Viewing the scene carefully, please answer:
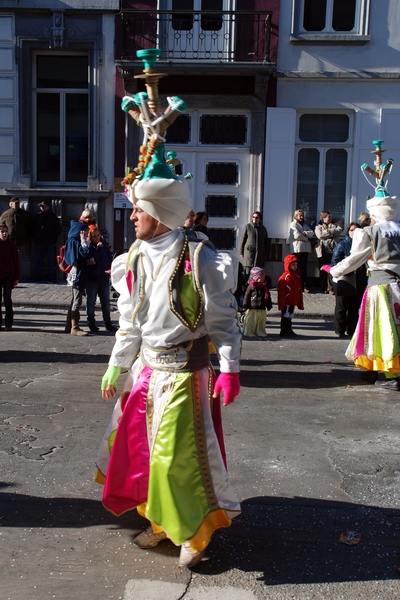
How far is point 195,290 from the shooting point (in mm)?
3455

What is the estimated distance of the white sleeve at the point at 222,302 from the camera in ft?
11.2

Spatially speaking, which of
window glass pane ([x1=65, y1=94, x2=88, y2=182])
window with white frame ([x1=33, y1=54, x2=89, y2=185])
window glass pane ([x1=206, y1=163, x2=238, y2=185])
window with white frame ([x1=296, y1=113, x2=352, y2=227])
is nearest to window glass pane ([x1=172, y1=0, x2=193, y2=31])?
window with white frame ([x1=33, y1=54, x2=89, y2=185])

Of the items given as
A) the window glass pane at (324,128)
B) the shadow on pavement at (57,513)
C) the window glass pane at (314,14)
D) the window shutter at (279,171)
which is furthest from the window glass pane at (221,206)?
the shadow on pavement at (57,513)

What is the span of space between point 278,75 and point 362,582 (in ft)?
43.9

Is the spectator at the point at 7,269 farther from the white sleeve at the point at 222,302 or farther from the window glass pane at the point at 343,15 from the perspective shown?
the window glass pane at the point at 343,15

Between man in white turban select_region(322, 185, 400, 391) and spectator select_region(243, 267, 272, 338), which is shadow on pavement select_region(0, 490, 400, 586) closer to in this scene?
man in white turban select_region(322, 185, 400, 391)

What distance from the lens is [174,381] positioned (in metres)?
3.49

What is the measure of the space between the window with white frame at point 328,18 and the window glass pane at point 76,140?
17.2ft

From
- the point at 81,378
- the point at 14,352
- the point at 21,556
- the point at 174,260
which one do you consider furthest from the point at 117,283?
the point at 14,352

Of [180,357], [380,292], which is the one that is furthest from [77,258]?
[180,357]

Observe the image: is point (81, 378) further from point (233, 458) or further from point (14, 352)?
point (233, 458)

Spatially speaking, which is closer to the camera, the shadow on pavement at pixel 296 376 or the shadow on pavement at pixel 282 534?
the shadow on pavement at pixel 282 534

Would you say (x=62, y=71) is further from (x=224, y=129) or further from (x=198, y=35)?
(x=224, y=129)

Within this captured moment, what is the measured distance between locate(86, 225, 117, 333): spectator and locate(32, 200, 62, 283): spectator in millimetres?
5150
